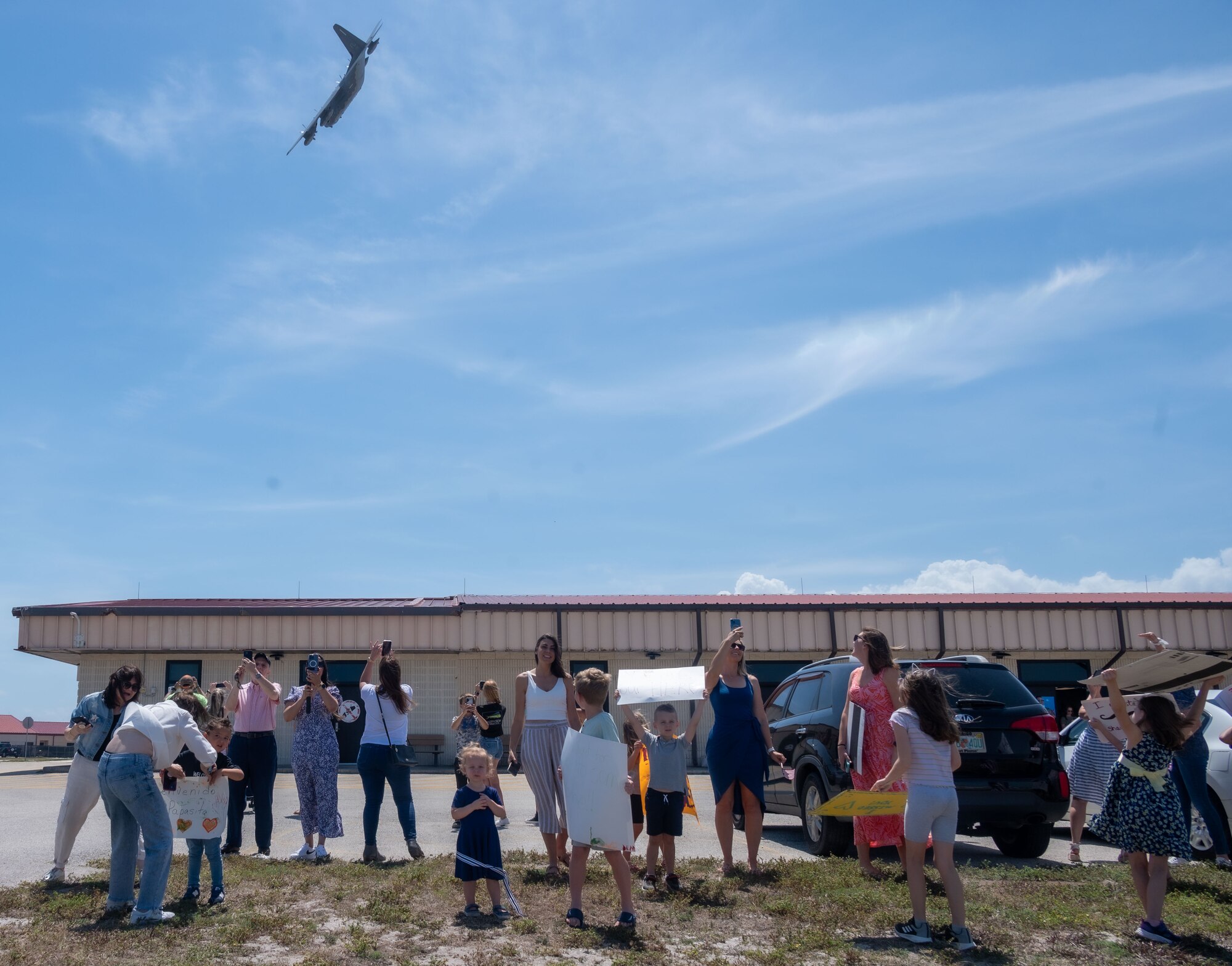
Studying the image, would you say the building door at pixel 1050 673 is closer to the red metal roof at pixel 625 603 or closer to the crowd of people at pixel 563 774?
the red metal roof at pixel 625 603

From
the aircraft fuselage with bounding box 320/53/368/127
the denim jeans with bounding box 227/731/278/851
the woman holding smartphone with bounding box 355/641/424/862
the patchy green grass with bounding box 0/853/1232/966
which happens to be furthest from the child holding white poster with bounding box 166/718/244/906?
the aircraft fuselage with bounding box 320/53/368/127

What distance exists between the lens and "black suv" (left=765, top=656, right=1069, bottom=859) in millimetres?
8820

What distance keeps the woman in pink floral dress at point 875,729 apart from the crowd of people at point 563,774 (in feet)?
0.05

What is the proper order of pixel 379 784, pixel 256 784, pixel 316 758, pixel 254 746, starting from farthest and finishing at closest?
pixel 254 746 < pixel 256 784 < pixel 316 758 < pixel 379 784

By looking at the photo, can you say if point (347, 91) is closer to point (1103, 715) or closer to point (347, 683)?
point (347, 683)

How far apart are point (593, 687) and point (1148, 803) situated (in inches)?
134

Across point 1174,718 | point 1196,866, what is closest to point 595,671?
point 1174,718

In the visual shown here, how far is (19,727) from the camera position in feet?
203

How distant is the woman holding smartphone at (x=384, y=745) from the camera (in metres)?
8.71

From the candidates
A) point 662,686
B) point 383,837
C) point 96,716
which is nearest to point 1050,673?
point 383,837

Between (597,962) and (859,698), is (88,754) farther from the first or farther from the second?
(859,698)

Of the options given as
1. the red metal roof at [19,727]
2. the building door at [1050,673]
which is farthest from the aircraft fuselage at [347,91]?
the red metal roof at [19,727]

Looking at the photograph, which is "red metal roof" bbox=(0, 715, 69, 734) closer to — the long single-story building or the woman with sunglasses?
the long single-story building

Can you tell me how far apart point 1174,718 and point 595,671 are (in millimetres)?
3644
